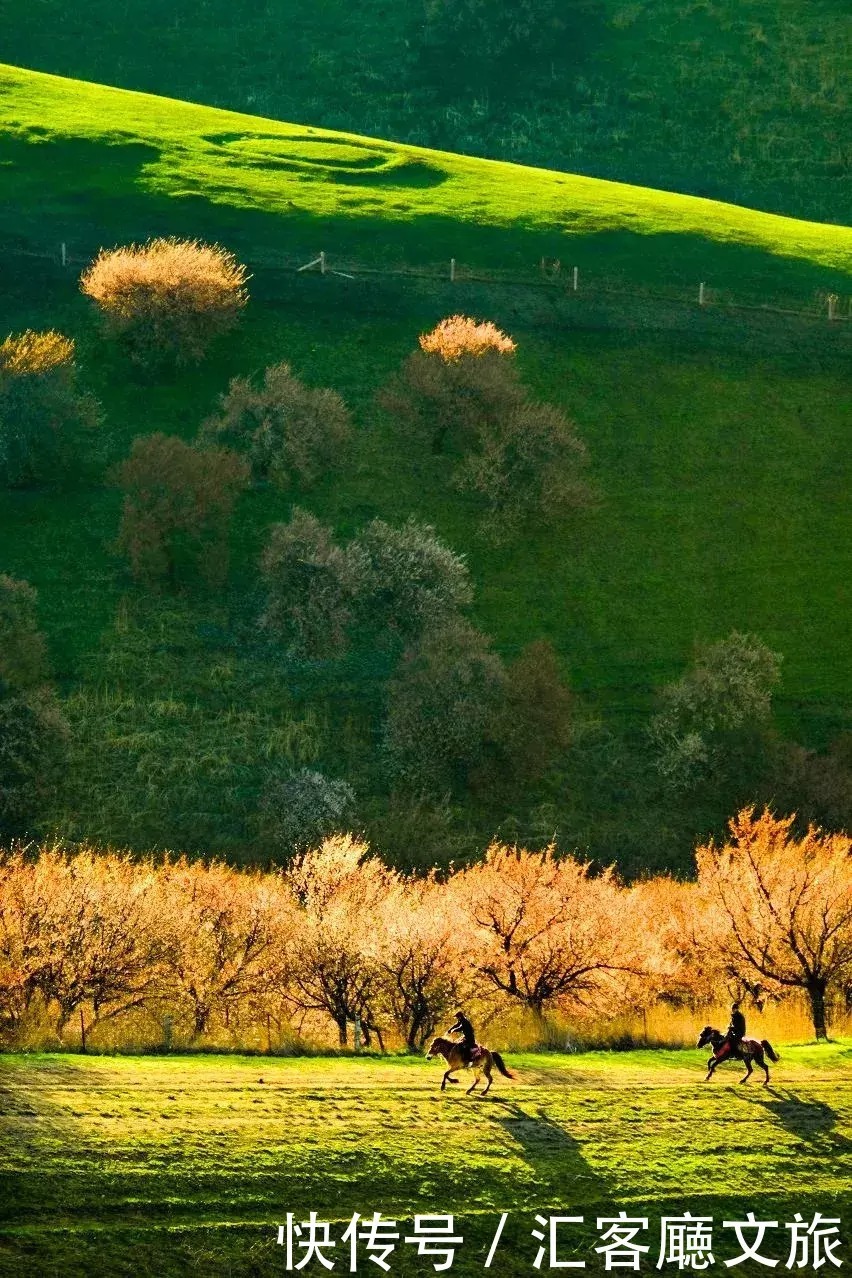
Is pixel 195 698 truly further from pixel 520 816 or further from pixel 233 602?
pixel 520 816

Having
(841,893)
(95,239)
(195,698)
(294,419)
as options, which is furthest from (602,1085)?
(95,239)

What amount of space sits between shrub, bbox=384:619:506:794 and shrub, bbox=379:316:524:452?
42.4ft

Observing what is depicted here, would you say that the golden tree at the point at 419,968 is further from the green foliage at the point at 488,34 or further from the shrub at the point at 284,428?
the green foliage at the point at 488,34

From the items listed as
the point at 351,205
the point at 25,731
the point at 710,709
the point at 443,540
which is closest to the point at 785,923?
the point at 710,709

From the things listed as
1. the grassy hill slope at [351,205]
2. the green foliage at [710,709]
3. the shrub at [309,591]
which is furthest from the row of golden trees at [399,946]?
the grassy hill slope at [351,205]

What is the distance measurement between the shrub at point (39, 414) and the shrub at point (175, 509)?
10.6ft

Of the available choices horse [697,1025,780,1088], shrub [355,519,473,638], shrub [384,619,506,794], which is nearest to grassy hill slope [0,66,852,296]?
shrub [355,519,473,638]

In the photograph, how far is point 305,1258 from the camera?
729 inches

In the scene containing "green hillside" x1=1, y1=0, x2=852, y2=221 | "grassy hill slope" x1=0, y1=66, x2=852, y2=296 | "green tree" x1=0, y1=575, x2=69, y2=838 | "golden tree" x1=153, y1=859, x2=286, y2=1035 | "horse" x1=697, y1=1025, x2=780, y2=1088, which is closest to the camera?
"horse" x1=697, y1=1025, x2=780, y2=1088

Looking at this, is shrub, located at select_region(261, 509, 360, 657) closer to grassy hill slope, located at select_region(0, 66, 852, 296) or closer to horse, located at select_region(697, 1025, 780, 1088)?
grassy hill slope, located at select_region(0, 66, 852, 296)

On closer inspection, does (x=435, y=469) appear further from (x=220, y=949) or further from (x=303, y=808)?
(x=220, y=949)

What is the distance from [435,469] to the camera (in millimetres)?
58875

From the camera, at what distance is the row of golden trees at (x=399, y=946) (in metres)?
29.2

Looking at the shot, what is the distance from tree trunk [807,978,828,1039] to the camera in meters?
31.0
